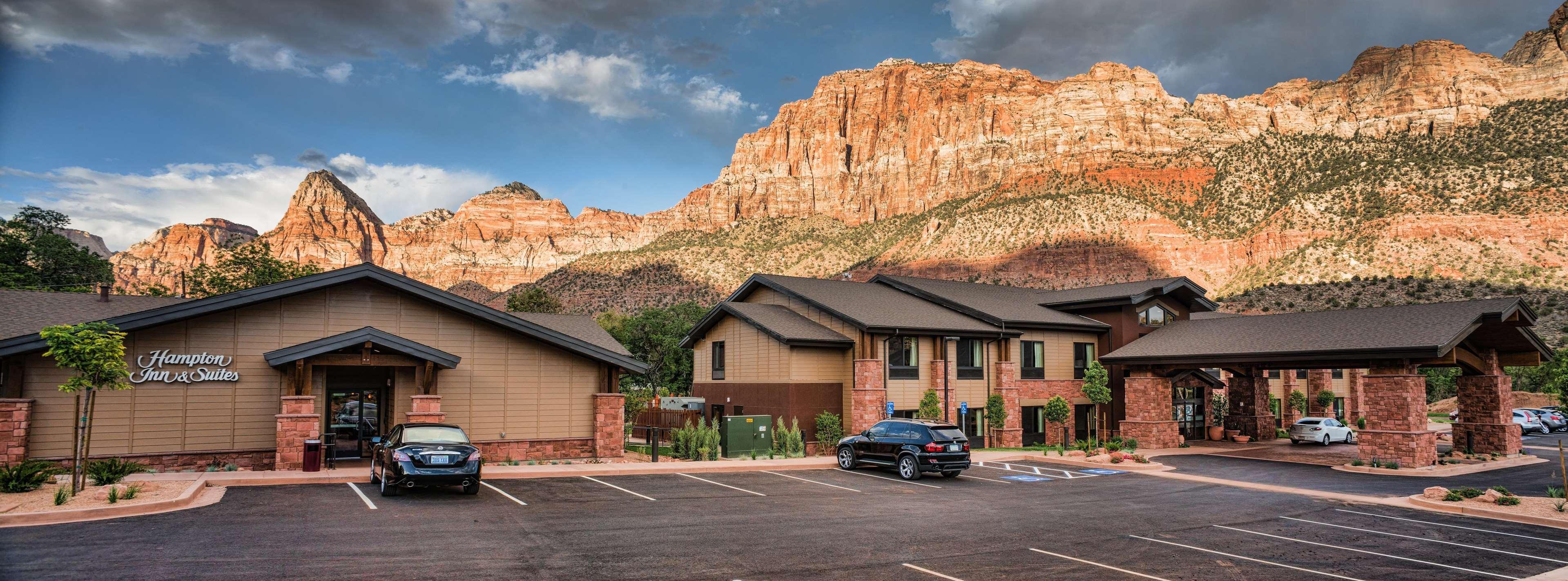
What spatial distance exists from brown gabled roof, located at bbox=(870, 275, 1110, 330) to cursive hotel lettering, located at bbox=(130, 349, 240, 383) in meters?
26.5

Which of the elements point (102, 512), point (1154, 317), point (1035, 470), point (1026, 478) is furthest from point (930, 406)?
point (102, 512)

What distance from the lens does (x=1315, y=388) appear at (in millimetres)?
48562

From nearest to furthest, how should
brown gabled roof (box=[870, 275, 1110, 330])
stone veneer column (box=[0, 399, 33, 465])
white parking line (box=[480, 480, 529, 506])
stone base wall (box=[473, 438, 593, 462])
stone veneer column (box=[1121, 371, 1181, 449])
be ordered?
white parking line (box=[480, 480, 529, 506])
stone veneer column (box=[0, 399, 33, 465])
stone base wall (box=[473, 438, 593, 462])
stone veneer column (box=[1121, 371, 1181, 449])
brown gabled roof (box=[870, 275, 1110, 330])

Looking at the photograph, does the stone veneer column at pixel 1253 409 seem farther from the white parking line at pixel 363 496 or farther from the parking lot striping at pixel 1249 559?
the white parking line at pixel 363 496

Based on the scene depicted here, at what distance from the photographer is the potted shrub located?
4106cm

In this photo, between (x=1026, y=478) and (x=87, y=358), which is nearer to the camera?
(x=87, y=358)

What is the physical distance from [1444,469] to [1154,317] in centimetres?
1488

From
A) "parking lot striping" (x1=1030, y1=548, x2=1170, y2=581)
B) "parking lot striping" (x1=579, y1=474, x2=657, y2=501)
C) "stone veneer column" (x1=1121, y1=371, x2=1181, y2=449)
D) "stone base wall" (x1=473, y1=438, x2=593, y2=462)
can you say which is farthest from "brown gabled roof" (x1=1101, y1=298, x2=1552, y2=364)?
"parking lot striping" (x1=579, y1=474, x2=657, y2=501)

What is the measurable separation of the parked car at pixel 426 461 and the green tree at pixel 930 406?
61.9ft

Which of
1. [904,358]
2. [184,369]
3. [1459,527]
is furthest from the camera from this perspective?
[904,358]

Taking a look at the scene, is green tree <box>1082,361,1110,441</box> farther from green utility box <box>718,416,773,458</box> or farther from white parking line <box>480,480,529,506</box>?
white parking line <box>480,480,529,506</box>

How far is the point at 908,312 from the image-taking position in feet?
116

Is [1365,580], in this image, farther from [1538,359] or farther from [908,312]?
[1538,359]

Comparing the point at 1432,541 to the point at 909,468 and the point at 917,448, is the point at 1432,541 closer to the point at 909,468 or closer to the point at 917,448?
the point at 917,448
